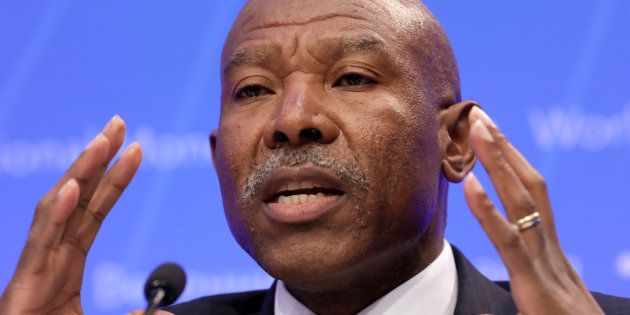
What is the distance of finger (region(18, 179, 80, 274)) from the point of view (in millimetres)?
1767

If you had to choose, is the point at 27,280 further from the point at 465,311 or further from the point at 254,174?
the point at 465,311

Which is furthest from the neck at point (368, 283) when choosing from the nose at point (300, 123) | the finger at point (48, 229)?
the finger at point (48, 229)

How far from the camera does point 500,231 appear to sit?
59.8 inches

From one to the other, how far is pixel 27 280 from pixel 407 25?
1.05m

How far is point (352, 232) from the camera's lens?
1.90 m

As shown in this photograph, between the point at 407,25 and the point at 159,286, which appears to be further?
the point at 407,25

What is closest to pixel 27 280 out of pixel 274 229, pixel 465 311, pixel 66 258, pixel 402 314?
pixel 66 258

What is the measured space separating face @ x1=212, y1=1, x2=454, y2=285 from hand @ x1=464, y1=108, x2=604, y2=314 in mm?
404

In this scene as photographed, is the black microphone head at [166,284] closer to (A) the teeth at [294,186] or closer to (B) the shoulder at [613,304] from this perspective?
(A) the teeth at [294,186]

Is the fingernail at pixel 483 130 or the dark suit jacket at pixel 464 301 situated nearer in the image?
the fingernail at pixel 483 130

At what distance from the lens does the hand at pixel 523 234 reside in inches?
59.6

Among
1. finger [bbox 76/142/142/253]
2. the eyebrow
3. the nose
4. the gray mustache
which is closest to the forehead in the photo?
the eyebrow

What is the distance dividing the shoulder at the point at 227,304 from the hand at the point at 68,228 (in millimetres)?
600

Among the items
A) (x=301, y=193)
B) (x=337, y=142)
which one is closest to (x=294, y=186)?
(x=301, y=193)
